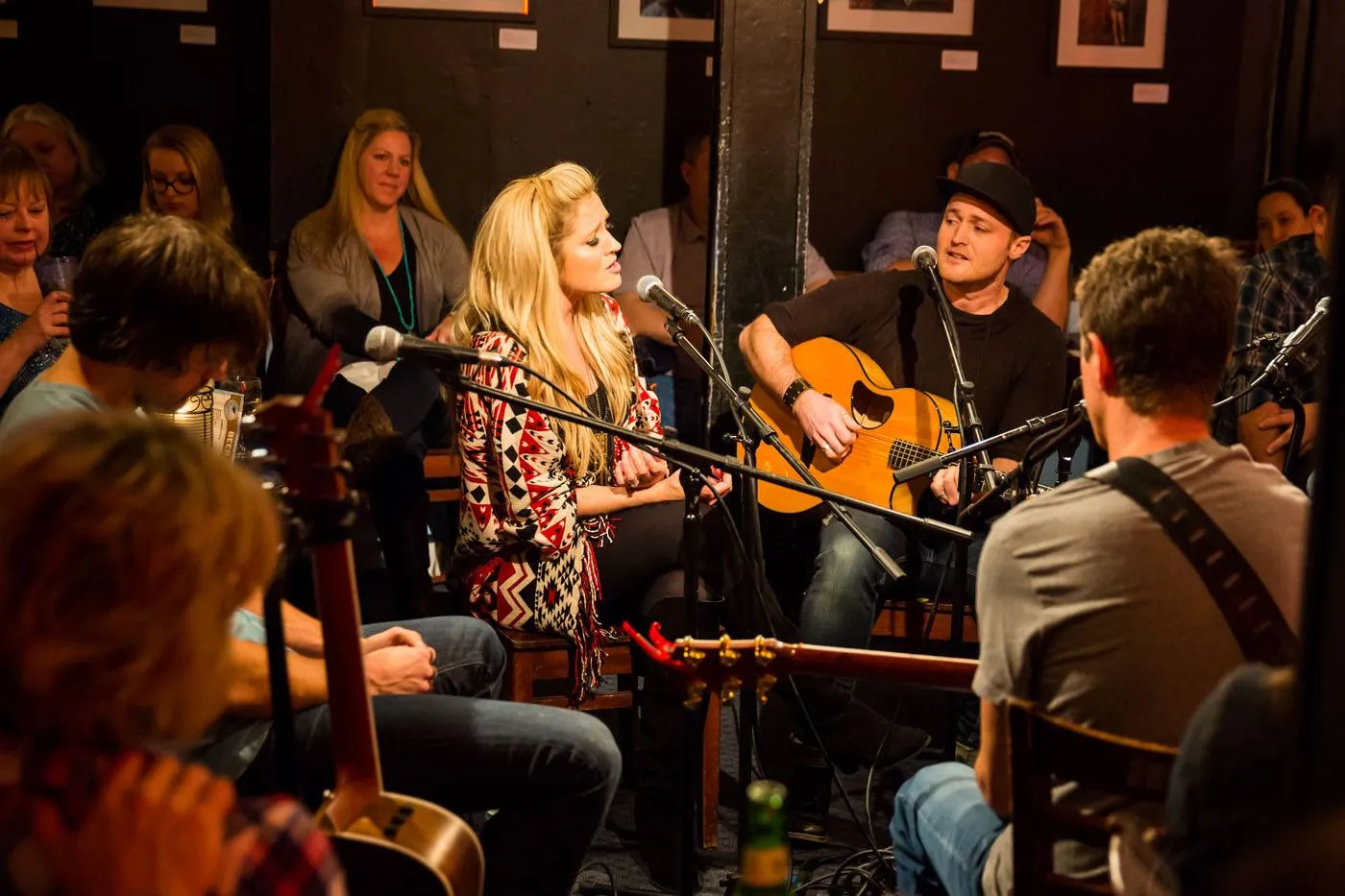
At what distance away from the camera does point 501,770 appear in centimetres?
224

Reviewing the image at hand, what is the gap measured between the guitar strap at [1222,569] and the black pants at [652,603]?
163 cm

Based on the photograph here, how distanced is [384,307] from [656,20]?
7.27 feet

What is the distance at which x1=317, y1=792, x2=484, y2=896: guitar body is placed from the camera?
1710 millimetres

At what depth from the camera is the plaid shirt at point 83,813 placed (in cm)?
113

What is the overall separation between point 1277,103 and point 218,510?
6.22 meters

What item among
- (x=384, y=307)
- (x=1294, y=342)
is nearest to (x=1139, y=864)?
(x=1294, y=342)

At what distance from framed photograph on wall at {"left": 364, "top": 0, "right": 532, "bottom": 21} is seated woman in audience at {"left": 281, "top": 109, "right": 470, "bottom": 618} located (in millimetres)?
1141

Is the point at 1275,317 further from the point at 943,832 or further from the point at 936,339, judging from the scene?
the point at 943,832

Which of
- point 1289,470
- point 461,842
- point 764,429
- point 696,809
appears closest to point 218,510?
point 461,842

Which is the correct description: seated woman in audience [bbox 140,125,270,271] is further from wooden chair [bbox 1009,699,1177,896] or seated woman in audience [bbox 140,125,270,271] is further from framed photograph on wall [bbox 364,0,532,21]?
wooden chair [bbox 1009,699,1177,896]

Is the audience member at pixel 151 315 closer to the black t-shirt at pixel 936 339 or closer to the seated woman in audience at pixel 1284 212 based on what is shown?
the black t-shirt at pixel 936 339

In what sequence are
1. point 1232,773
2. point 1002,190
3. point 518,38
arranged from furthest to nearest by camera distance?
point 518,38, point 1002,190, point 1232,773

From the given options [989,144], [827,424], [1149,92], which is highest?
[1149,92]

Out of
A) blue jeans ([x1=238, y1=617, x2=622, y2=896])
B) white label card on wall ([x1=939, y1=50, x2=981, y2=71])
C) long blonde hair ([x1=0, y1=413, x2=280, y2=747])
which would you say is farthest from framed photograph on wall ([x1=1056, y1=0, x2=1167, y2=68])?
long blonde hair ([x1=0, y1=413, x2=280, y2=747])
